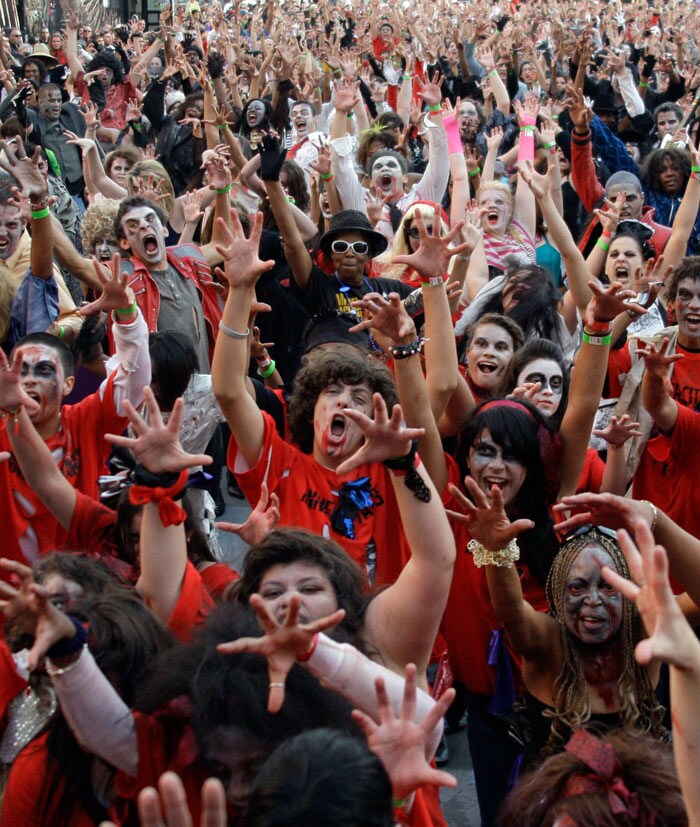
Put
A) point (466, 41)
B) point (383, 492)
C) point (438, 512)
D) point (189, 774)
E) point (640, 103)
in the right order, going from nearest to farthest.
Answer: point (189, 774)
point (438, 512)
point (383, 492)
point (640, 103)
point (466, 41)

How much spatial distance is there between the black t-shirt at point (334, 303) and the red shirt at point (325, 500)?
4.56ft

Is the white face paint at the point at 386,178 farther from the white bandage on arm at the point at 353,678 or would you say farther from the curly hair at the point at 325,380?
the white bandage on arm at the point at 353,678

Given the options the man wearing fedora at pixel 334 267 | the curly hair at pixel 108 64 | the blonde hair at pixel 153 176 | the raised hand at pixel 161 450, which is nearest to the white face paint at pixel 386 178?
the blonde hair at pixel 153 176

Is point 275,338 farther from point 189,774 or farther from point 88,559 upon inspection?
point 189,774

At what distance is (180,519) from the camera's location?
2.47 metres

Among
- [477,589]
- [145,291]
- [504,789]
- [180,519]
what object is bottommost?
[504,789]

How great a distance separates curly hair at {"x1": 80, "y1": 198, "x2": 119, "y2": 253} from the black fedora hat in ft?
3.18

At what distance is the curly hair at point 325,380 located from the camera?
10.6 ft

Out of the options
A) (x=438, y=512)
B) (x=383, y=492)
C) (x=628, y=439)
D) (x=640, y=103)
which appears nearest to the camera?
(x=438, y=512)

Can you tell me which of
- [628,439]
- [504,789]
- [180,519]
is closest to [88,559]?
[180,519]

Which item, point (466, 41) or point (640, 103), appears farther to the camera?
point (466, 41)

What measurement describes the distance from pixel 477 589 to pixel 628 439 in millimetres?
733

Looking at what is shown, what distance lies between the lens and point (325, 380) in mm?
3262

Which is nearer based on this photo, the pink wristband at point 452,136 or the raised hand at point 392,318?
the raised hand at point 392,318
